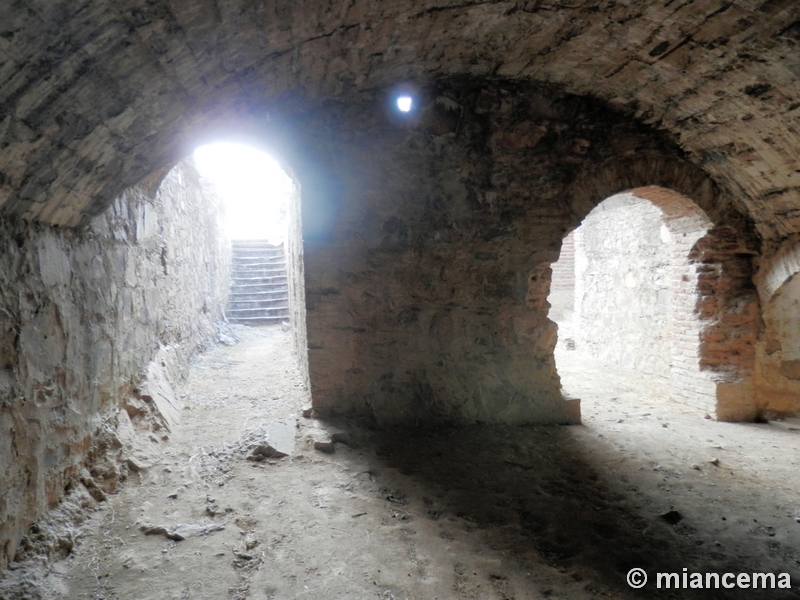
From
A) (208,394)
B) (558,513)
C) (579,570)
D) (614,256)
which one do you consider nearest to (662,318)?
(614,256)

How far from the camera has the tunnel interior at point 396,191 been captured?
1795 millimetres

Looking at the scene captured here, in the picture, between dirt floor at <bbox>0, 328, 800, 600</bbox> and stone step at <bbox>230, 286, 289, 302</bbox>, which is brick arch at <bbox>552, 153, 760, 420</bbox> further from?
stone step at <bbox>230, 286, 289, 302</bbox>

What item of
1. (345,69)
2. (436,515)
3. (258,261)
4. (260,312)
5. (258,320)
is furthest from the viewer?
(258,261)

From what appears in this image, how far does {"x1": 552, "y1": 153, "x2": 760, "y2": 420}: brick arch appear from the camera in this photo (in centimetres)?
386

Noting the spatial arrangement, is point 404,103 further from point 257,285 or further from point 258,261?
point 258,261

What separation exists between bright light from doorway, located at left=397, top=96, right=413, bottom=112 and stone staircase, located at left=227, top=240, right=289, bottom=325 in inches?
252

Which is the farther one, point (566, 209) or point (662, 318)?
point (662, 318)

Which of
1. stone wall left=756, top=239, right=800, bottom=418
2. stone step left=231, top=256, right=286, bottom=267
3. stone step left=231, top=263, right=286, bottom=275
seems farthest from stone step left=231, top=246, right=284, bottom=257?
stone wall left=756, top=239, right=800, bottom=418

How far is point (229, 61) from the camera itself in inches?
85.3

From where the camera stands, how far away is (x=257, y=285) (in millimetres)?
9969

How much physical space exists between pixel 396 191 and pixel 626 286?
4120 mm

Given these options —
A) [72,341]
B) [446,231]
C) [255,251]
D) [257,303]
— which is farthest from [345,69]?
[255,251]

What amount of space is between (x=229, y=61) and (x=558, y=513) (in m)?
2.94

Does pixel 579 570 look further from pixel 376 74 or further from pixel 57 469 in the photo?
pixel 376 74
